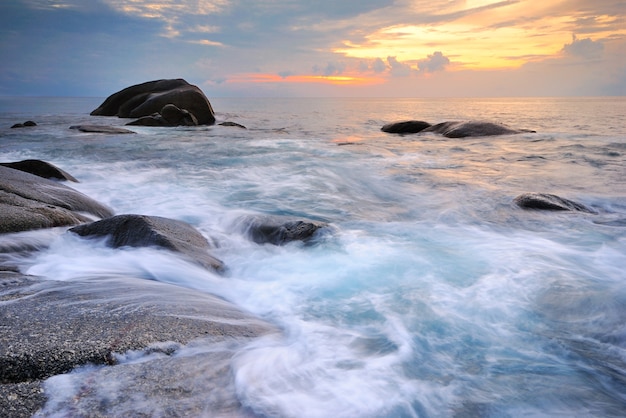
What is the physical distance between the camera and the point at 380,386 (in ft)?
8.39

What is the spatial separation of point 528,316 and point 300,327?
1.84 m

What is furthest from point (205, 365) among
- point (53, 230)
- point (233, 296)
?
point (53, 230)

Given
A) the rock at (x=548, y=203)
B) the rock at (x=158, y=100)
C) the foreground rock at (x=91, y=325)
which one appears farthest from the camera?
the rock at (x=158, y=100)

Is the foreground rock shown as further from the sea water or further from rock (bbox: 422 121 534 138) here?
rock (bbox: 422 121 534 138)

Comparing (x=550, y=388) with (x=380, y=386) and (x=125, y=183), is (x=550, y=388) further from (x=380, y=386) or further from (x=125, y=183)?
(x=125, y=183)

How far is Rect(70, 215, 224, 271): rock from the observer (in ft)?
14.6

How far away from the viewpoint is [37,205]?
502cm

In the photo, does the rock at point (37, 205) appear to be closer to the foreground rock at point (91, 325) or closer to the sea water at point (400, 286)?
the sea water at point (400, 286)

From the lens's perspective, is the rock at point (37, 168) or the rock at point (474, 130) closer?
the rock at point (37, 168)

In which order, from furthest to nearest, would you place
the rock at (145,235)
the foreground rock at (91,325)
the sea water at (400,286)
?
1. the rock at (145,235)
2. the sea water at (400,286)
3. the foreground rock at (91,325)

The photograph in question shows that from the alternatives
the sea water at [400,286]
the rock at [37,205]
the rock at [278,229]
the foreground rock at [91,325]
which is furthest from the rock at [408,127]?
the foreground rock at [91,325]

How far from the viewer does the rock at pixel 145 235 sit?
4461mm

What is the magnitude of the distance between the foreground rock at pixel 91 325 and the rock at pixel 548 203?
527 centimetres

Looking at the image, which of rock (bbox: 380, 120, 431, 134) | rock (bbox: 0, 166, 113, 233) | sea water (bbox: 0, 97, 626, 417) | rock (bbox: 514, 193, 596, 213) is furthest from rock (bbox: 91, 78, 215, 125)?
rock (bbox: 514, 193, 596, 213)
